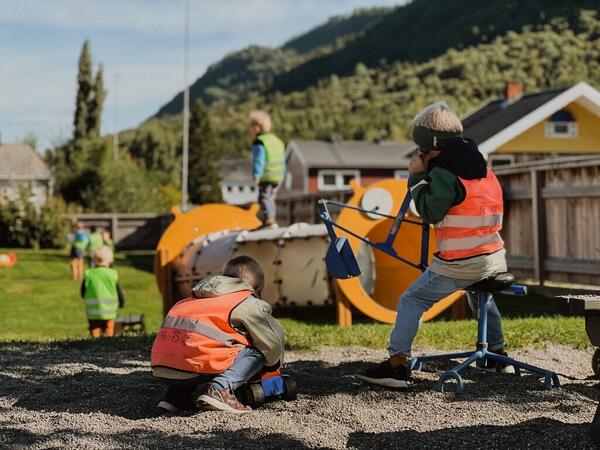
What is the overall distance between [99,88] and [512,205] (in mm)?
49497

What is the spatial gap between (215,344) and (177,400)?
401mm

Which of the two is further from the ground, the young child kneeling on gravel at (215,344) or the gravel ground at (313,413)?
the young child kneeling on gravel at (215,344)

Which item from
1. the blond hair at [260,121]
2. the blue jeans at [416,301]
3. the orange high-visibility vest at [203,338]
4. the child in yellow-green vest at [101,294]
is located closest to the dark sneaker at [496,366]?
the blue jeans at [416,301]

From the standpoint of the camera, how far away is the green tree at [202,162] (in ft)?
255

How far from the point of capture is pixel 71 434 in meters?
4.52

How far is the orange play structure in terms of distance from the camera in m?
10.4

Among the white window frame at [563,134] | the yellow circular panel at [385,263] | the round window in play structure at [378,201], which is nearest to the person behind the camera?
the round window in play structure at [378,201]

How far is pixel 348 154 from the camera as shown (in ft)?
204

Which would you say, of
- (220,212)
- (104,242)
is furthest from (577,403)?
(104,242)

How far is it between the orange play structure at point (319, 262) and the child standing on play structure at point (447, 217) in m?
4.37

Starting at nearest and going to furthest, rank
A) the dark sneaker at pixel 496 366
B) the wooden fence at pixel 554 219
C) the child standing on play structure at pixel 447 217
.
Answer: the child standing on play structure at pixel 447 217 < the dark sneaker at pixel 496 366 < the wooden fence at pixel 554 219

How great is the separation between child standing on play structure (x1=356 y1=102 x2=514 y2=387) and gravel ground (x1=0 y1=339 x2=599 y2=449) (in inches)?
13.3

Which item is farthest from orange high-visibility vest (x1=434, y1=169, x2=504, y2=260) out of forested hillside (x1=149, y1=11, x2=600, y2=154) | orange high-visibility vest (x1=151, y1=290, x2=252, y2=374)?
forested hillside (x1=149, y1=11, x2=600, y2=154)

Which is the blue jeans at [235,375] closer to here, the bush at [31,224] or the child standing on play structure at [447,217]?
the child standing on play structure at [447,217]
